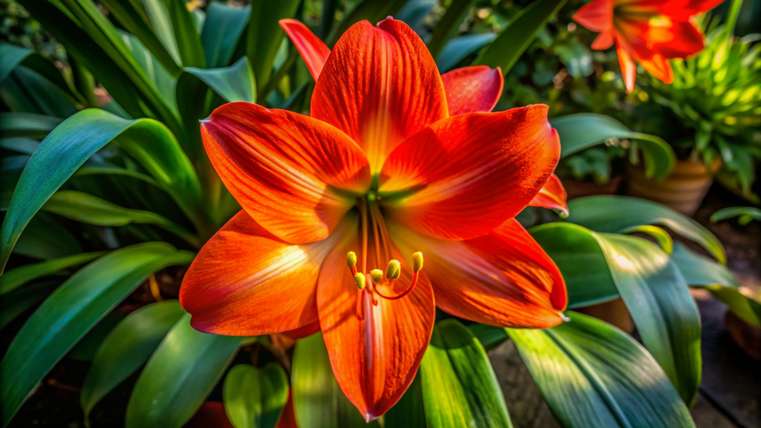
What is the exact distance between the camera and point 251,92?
2.10ft

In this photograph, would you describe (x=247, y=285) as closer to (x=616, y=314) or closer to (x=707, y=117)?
(x=616, y=314)

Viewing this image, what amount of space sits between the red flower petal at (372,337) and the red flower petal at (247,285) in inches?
0.9

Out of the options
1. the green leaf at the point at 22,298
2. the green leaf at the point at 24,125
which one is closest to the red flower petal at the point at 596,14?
the green leaf at the point at 24,125

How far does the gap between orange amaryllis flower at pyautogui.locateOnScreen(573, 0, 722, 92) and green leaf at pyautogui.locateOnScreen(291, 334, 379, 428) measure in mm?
637

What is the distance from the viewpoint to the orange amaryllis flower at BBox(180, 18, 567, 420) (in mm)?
475

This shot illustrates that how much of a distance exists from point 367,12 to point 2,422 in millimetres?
682

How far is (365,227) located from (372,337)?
4.9 inches

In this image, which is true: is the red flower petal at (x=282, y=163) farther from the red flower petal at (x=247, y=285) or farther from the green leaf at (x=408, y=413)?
the green leaf at (x=408, y=413)

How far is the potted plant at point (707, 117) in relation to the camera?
70.1 inches

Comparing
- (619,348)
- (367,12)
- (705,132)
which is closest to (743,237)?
(705,132)

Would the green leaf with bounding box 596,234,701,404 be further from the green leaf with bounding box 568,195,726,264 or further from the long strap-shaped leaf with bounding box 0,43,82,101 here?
the long strap-shaped leaf with bounding box 0,43,82,101

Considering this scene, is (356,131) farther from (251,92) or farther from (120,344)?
(120,344)

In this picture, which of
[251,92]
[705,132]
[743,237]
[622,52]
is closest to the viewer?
[251,92]

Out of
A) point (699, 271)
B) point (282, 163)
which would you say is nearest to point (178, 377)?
point (282, 163)
